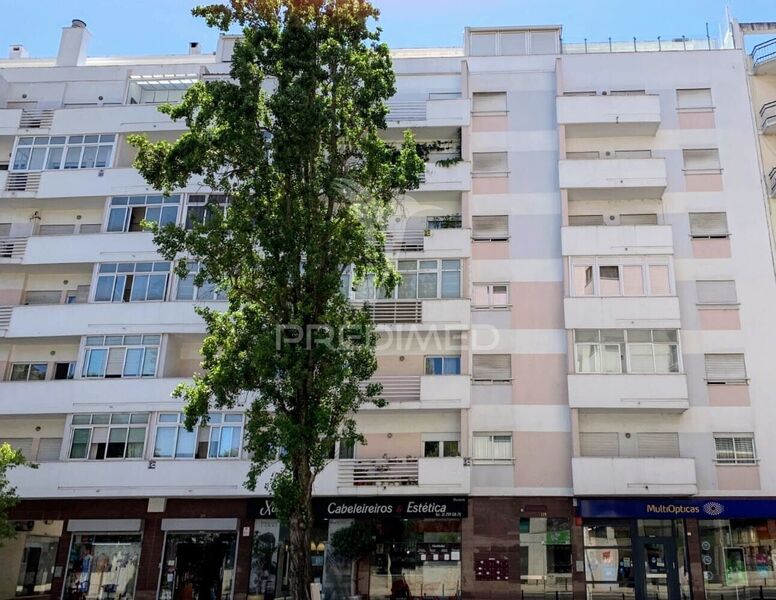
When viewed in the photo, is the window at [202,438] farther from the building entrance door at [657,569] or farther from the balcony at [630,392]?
the building entrance door at [657,569]

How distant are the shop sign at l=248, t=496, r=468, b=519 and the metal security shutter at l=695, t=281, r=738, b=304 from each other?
A: 999 cm

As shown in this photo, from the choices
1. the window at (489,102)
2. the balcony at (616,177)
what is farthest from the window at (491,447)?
the window at (489,102)

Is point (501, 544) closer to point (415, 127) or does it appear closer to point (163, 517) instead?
point (163, 517)

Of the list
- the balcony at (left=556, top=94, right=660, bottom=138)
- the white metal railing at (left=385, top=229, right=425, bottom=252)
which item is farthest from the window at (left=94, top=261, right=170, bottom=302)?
the balcony at (left=556, top=94, right=660, bottom=138)

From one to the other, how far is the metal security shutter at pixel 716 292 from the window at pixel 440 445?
8989 mm

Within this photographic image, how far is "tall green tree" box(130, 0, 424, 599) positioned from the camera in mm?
14133

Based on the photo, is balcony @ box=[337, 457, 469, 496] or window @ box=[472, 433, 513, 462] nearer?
balcony @ box=[337, 457, 469, 496]

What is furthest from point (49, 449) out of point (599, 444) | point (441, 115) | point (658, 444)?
point (658, 444)

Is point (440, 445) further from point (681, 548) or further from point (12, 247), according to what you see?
point (12, 247)

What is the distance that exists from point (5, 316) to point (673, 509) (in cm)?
2176

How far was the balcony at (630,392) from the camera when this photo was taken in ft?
67.7

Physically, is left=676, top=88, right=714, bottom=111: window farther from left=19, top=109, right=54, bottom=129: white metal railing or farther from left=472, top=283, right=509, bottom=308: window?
left=19, top=109, right=54, bottom=129: white metal railing

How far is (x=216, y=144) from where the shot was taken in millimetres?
14750

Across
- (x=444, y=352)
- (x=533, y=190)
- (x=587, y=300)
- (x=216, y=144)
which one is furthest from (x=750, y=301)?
(x=216, y=144)
